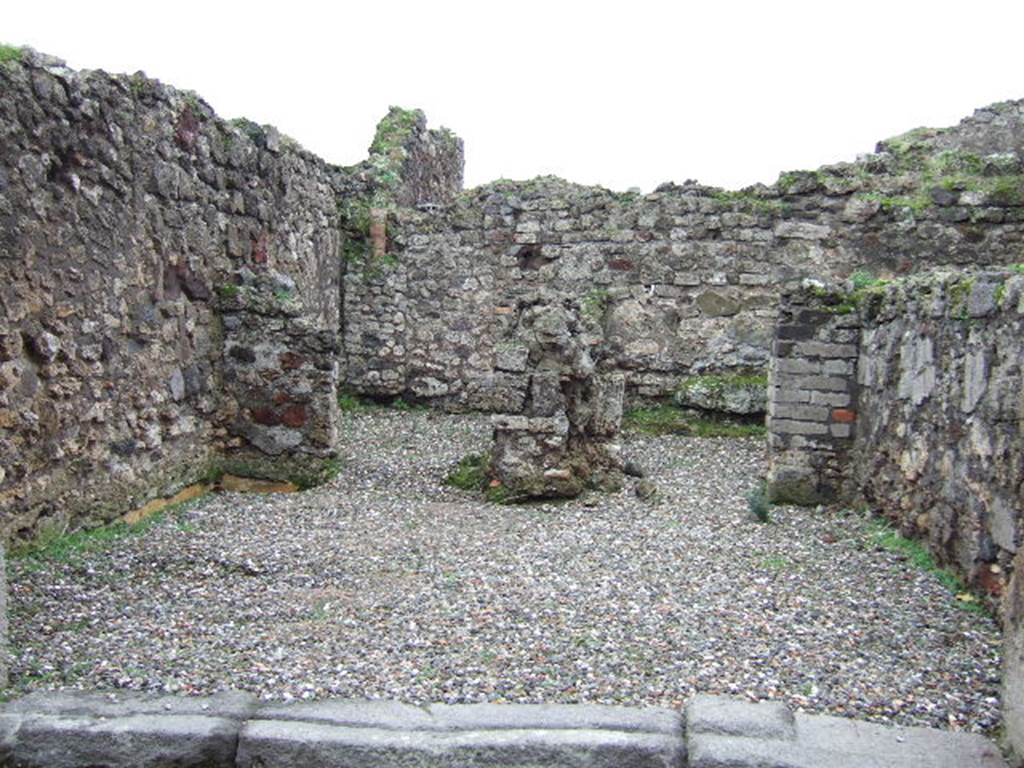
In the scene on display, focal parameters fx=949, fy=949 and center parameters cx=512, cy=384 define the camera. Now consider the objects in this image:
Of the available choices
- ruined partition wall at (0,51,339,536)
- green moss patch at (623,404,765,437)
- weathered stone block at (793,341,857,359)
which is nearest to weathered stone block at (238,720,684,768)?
ruined partition wall at (0,51,339,536)

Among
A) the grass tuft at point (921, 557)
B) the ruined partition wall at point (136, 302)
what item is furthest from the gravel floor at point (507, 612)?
the ruined partition wall at point (136, 302)

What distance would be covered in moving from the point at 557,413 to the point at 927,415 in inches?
109

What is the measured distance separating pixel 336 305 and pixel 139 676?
846 centimetres

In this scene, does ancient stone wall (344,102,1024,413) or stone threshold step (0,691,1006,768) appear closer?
stone threshold step (0,691,1006,768)

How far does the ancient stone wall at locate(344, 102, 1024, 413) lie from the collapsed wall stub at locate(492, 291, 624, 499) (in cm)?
214

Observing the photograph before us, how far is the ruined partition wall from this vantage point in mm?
5293

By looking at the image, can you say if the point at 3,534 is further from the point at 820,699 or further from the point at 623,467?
the point at 623,467

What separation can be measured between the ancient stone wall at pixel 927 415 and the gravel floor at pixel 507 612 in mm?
413

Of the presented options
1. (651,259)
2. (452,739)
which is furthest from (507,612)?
(651,259)

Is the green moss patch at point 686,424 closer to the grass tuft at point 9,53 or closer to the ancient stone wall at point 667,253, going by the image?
the ancient stone wall at point 667,253

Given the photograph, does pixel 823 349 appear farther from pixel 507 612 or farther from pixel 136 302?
pixel 136 302

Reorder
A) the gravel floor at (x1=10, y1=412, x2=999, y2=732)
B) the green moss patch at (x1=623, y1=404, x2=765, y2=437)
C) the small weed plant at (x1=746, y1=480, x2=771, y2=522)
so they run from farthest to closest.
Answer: the green moss patch at (x1=623, y1=404, x2=765, y2=437) → the small weed plant at (x1=746, y1=480, x2=771, y2=522) → the gravel floor at (x1=10, y1=412, x2=999, y2=732)

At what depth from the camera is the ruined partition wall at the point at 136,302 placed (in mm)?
5293

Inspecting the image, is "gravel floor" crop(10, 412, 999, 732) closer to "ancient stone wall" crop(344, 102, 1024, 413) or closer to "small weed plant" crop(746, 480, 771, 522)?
"small weed plant" crop(746, 480, 771, 522)
